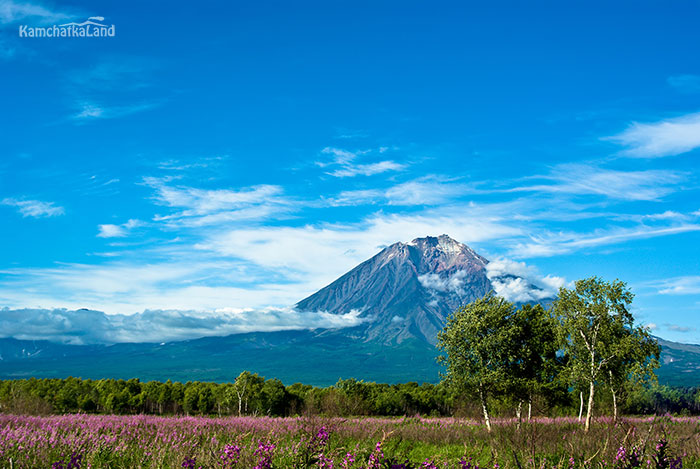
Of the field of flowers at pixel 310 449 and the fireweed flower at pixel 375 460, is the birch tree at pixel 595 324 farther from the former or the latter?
the fireweed flower at pixel 375 460

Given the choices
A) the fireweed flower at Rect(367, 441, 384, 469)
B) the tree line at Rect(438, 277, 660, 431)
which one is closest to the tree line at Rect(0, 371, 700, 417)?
the tree line at Rect(438, 277, 660, 431)

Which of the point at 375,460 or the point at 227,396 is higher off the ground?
the point at 375,460

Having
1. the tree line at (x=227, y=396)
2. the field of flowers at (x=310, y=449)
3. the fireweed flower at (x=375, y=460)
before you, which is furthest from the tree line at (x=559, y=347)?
the tree line at (x=227, y=396)

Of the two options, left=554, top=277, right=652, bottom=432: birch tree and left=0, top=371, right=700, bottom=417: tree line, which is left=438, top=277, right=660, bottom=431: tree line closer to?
left=554, top=277, right=652, bottom=432: birch tree

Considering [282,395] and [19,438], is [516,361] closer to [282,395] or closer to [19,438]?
[19,438]

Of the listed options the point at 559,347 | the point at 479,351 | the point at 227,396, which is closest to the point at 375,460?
the point at 479,351

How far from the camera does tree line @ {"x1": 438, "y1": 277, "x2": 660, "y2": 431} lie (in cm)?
3931

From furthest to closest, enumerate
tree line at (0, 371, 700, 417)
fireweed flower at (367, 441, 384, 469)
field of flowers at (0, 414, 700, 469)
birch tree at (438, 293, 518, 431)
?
1. tree line at (0, 371, 700, 417)
2. birch tree at (438, 293, 518, 431)
3. field of flowers at (0, 414, 700, 469)
4. fireweed flower at (367, 441, 384, 469)

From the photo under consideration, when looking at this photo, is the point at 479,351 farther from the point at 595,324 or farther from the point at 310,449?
the point at 310,449

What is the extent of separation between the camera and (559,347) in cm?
4538

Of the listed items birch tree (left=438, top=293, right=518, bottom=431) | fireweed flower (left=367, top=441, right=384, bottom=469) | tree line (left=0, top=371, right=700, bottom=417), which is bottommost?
tree line (left=0, top=371, right=700, bottom=417)

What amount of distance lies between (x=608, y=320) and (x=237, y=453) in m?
41.0

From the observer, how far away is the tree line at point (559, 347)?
129 ft

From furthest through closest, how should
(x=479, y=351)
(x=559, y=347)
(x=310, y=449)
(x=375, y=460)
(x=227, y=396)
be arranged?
(x=227, y=396), (x=559, y=347), (x=479, y=351), (x=310, y=449), (x=375, y=460)
